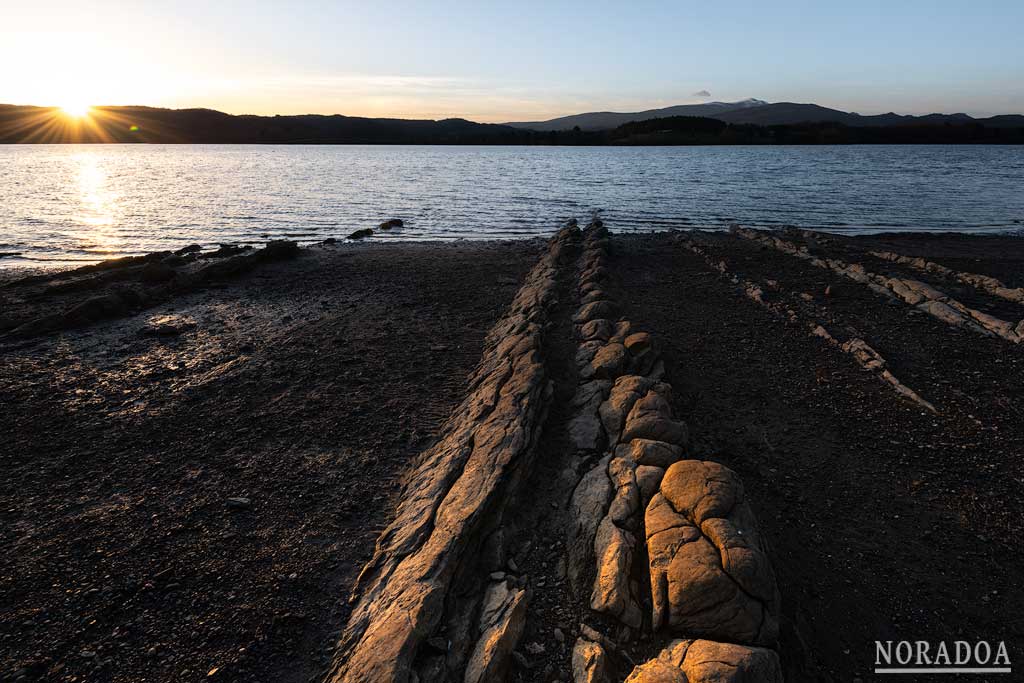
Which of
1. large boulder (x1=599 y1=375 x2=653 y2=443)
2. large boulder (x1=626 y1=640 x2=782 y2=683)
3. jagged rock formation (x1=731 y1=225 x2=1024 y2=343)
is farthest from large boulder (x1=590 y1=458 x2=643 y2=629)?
jagged rock formation (x1=731 y1=225 x2=1024 y2=343)

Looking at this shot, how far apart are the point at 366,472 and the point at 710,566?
6.21 meters

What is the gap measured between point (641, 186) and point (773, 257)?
43146 mm

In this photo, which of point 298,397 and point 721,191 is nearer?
point 298,397

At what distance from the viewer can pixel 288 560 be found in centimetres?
746

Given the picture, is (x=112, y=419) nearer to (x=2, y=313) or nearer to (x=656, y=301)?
(x=2, y=313)

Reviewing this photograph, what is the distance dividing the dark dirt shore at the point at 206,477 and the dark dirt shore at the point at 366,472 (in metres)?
0.04

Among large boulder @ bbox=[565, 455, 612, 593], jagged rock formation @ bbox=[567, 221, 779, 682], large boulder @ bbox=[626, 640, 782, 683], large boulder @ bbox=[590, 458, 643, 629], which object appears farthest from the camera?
large boulder @ bbox=[565, 455, 612, 593]

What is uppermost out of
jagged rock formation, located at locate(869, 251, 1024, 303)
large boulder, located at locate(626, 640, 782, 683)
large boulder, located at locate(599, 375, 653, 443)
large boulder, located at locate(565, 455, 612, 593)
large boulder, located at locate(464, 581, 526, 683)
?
jagged rock formation, located at locate(869, 251, 1024, 303)

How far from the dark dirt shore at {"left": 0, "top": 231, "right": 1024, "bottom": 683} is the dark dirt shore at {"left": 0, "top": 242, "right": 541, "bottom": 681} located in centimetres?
4

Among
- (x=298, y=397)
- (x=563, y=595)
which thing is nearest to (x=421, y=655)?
(x=563, y=595)

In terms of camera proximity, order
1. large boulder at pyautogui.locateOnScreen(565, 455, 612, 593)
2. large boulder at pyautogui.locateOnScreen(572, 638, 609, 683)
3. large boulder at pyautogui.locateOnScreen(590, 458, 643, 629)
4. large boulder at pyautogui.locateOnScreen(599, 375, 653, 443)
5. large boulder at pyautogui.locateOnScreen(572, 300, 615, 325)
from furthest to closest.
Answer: large boulder at pyautogui.locateOnScreen(572, 300, 615, 325)
large boulder at pyautogui.locateOnScreen(599, 375, 653, 443)
large boulder at pyautogui.locateOnScreen(565, 455, 612, 593)
large boulder at pyautogui.locateOnScreen(590, 458, 643, 629)
large boulder at pyautogui.locateOnScreen(572, 638, 609, 683)

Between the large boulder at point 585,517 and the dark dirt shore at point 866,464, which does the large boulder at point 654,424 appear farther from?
the dark dirt shore at point 866,464

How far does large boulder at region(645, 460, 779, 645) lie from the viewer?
5.31 metres

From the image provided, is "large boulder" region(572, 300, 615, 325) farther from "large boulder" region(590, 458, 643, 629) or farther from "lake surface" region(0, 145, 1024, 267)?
"lake surface" region(0, 145, 1024, 267)
